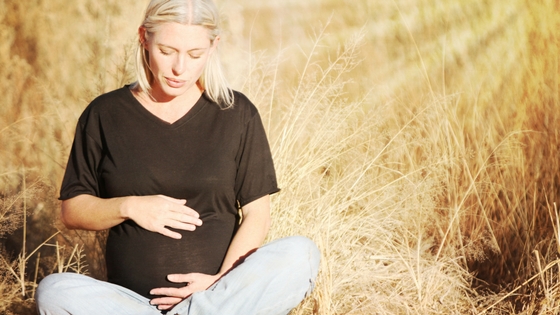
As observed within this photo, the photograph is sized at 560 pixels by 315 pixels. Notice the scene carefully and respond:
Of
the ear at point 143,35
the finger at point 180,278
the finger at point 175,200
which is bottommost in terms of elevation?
the finger at point 180,278

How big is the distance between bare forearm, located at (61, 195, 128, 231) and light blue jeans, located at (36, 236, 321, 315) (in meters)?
0.18

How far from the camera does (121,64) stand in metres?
3.56

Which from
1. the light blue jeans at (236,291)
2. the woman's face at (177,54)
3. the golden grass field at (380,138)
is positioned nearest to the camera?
the light blue jeans at (236,291)

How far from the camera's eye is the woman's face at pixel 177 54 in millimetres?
2113

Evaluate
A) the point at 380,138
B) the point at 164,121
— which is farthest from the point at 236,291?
the point at 380,138

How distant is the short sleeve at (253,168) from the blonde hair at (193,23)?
122 mm

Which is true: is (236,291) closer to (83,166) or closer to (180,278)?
(180,278)

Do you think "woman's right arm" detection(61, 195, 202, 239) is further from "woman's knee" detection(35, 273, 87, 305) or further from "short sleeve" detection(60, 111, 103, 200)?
"woman's knee" detection(35, 273, 87, 305)

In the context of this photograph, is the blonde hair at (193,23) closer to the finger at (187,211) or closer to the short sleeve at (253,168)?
the short sleeve at (253,168)

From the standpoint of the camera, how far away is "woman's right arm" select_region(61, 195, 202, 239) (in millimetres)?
2115

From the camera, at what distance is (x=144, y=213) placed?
2119 mm

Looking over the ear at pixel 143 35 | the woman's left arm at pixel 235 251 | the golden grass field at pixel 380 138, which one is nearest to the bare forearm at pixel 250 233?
the woman's left arm at pixel 235 251

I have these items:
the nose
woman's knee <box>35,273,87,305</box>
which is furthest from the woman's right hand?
the nose

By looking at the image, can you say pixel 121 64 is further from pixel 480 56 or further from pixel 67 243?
pixel 480 56
